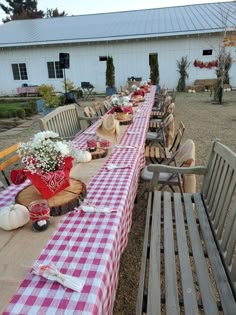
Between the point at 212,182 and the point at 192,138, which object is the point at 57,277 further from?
the point at 192,138

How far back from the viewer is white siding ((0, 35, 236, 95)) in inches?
629

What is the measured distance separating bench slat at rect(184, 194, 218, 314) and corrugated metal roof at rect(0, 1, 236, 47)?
1436 centimetres

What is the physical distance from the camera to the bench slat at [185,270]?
1372mm

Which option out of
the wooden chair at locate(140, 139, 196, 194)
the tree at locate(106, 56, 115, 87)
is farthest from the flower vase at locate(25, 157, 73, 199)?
the tree at locate(106, 56, 115, 87)

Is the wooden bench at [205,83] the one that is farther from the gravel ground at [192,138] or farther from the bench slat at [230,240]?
the bench slat at [230,240]

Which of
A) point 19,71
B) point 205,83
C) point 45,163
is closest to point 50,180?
point 45,163

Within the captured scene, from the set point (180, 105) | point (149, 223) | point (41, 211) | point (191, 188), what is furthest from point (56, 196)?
point (180, 105)

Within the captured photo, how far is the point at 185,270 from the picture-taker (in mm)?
1609

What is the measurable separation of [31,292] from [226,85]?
1627 cm

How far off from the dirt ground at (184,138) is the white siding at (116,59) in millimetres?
5213

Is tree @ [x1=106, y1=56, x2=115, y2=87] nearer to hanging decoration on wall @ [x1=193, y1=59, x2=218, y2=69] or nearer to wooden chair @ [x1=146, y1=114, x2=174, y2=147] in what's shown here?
hanging decoration on wall @ [x1=193, y1=59, x2=218, y2=69]

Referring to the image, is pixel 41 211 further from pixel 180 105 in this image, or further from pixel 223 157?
pixel 180 105

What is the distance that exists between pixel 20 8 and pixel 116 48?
1242 inches

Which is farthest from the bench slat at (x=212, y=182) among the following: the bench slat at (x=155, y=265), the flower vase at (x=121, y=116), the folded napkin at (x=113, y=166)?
the flower vase at (x=121, y=116)
